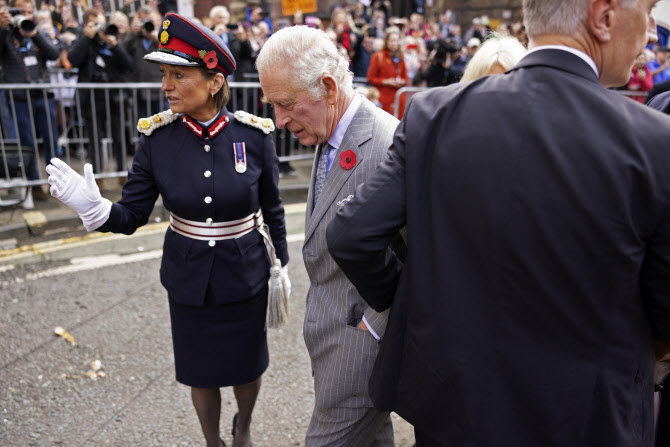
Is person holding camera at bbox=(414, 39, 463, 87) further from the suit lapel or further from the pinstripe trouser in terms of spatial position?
the pinstripe trouser

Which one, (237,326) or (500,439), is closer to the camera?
(500,439)

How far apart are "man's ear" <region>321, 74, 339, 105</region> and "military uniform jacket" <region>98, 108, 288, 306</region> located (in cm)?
80

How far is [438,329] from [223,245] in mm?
1424

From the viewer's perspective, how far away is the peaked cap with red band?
246cm

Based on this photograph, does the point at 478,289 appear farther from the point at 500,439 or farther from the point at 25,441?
the point at 25,441

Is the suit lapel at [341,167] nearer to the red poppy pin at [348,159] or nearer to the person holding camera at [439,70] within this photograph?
the red poppy pin at [348,159]

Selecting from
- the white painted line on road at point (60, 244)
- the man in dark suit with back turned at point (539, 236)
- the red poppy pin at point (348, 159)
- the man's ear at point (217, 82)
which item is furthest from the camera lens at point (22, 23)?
the man in dark suit with back turned at point (539, 236)

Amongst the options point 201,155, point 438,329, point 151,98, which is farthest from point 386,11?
point 438,329

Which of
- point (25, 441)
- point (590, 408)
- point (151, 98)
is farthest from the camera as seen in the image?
point (151, 98)

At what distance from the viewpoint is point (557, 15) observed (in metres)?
1.32

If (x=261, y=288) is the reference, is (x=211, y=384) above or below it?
below

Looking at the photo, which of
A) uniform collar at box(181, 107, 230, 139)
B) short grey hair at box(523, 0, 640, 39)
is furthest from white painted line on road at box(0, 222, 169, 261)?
short grey hair at box(523, 0, 640, 39)

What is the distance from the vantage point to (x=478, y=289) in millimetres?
1398

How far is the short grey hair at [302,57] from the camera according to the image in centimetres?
190
